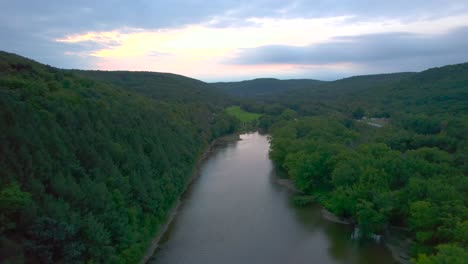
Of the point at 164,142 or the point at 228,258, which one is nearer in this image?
the point at 228,258

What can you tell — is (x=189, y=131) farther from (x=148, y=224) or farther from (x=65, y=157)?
(x=65, y=157)

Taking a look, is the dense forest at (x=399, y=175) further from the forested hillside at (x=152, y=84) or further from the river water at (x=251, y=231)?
the forested hillside at (x=152, y=84)

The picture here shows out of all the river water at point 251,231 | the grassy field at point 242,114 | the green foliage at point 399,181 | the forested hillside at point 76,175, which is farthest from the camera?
the grassy field at point 242,114

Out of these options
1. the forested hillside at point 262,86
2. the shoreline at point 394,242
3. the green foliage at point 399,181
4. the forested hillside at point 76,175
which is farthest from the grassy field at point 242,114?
the forested hillside at point 262,86

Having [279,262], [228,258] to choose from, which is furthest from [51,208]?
[279,262]

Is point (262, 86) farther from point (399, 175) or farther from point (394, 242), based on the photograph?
point (394, 242)

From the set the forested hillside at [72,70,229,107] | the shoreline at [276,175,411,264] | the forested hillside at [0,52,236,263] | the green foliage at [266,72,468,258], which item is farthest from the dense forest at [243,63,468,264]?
the forested hillside at [72,70,229,107]
